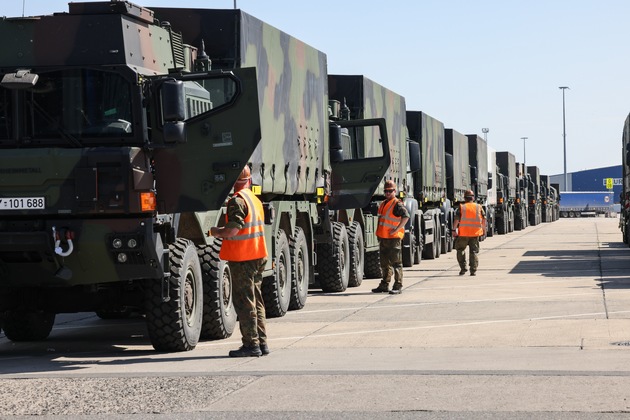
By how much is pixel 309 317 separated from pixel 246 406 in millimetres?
7409

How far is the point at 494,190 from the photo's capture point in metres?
52.7

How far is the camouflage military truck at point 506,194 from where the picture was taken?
5672 cm

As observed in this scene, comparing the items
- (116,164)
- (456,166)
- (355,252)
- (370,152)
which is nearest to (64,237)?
(116,164)

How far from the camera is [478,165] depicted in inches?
1795

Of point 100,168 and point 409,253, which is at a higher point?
point 100,168

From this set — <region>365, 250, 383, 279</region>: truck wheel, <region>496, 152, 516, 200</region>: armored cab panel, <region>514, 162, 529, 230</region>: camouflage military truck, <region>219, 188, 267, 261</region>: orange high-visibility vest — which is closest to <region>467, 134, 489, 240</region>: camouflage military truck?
<region>496, 152, 516, 200</region>: armored cab panel

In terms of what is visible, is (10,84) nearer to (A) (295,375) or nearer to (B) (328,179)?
(A) (295,375)

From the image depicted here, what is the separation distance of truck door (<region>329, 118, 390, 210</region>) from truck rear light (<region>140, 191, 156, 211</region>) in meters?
8.36

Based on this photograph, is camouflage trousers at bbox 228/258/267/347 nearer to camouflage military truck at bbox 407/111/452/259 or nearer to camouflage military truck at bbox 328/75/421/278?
camouflage military truck at bbox 328/75/421/278

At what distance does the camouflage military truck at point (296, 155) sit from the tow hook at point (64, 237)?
193 cm

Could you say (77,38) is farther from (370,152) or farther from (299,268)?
(370,152)

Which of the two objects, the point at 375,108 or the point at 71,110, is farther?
the point at 375,108

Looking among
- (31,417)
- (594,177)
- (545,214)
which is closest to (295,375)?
(31,417)

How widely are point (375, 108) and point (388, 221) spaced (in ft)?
15.0
